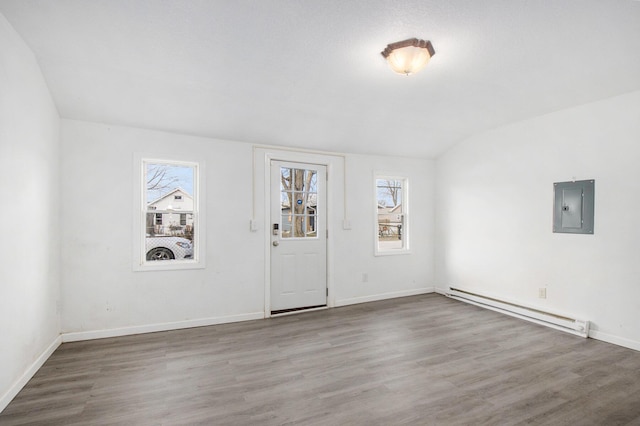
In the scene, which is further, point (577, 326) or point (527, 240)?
point (527, 240)

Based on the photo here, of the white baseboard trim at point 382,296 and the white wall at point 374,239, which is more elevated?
the white wall at point 374,239

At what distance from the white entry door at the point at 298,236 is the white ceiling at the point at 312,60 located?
701 millimetres

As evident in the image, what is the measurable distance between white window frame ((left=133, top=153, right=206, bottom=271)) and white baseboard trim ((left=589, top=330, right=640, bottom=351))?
15.1 ft

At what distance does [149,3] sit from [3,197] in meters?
1.70

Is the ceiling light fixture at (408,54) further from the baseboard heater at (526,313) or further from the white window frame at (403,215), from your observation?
the baseboard heater at (526,313)

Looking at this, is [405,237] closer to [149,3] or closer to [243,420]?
[243,420]

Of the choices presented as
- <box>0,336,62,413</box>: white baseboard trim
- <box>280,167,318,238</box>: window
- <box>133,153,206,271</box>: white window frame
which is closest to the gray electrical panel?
<box>280,167,318,238</box>: window

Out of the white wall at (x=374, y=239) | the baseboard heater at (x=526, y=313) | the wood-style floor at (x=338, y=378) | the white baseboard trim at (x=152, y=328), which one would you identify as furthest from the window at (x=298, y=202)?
the baseboard heater at (x=526, y=313)

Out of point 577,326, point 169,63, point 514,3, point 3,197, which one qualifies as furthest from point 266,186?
point 577,326

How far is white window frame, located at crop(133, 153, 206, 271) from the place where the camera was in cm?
377

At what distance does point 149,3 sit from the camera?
2.12 meters

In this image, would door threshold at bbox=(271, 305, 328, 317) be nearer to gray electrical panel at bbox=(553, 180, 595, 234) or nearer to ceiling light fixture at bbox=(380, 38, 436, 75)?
gray electrical panel at bbox=(553, 180, 595, 234)

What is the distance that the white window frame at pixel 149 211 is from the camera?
3770 mm

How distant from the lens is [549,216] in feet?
13.3
